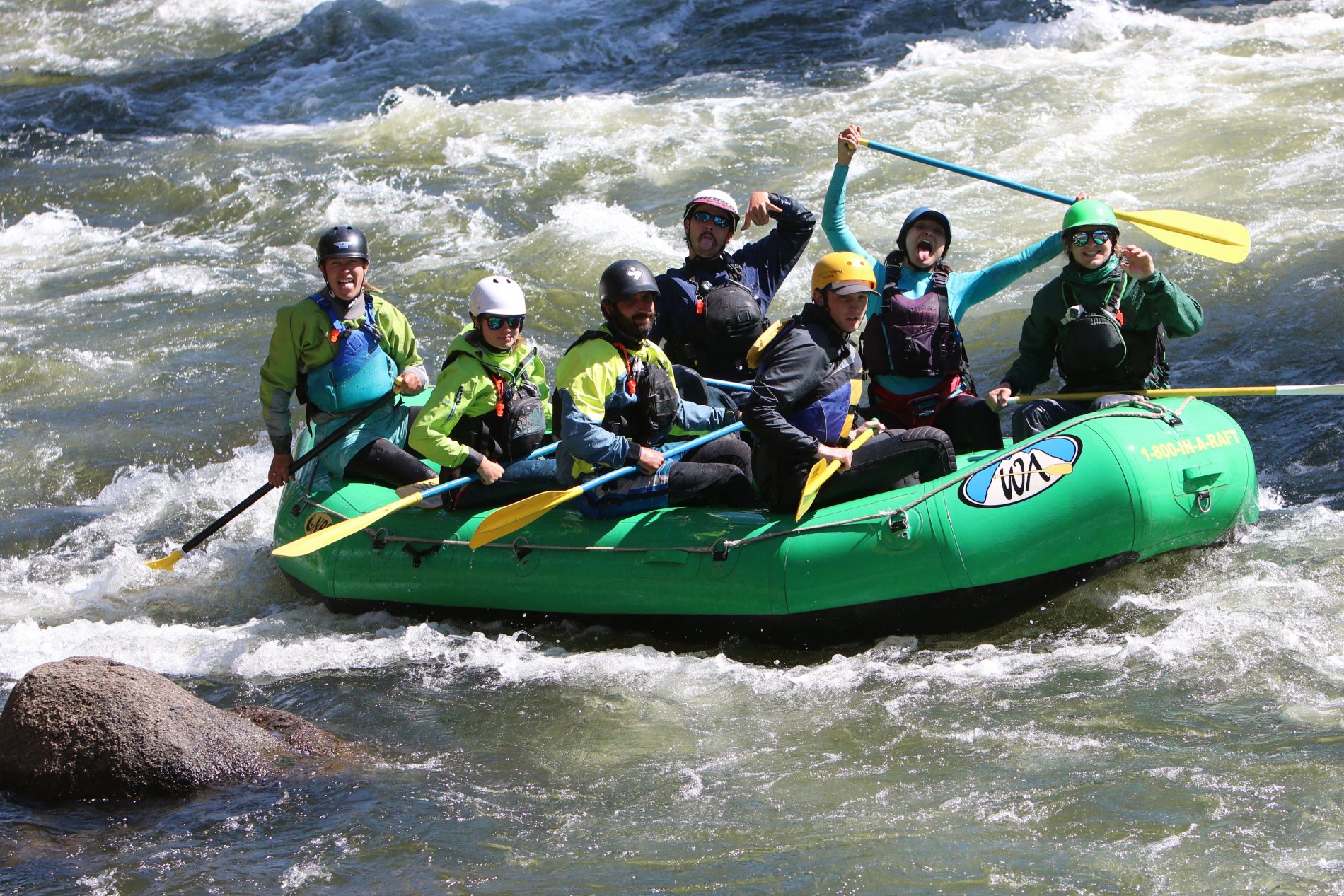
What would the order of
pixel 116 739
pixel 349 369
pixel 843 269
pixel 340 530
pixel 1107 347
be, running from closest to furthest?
pixel 116 739, pixel 843 269, pixel 1107 347, pixel 340 530, pixel 349 369

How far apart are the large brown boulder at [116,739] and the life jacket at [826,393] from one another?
6.89ft

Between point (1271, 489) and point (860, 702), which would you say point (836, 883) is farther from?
point (1271, 489)

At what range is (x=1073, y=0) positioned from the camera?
1580 cm

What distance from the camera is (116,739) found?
4645 millimetres

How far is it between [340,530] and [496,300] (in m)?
1.19

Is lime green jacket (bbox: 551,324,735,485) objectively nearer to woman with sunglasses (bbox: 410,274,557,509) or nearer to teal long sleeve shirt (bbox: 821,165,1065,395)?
woman with sunglasses (bbox: 410,274,557,509)

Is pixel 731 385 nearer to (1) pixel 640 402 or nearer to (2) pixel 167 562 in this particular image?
(1) pixel 640 402

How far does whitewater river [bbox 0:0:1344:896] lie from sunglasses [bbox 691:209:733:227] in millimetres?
1884

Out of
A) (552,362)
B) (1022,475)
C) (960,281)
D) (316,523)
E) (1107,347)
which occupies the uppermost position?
(960,281)

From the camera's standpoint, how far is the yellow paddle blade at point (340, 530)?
587 cm

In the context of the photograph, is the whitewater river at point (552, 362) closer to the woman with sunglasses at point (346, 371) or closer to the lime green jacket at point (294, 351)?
the woman with sunglasses at point (346, 371)

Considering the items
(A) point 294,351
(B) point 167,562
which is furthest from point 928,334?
(B) point 167,562

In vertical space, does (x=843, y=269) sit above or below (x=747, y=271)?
Result: above

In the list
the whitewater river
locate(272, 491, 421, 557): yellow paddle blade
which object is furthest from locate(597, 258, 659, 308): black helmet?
the whitewater river
